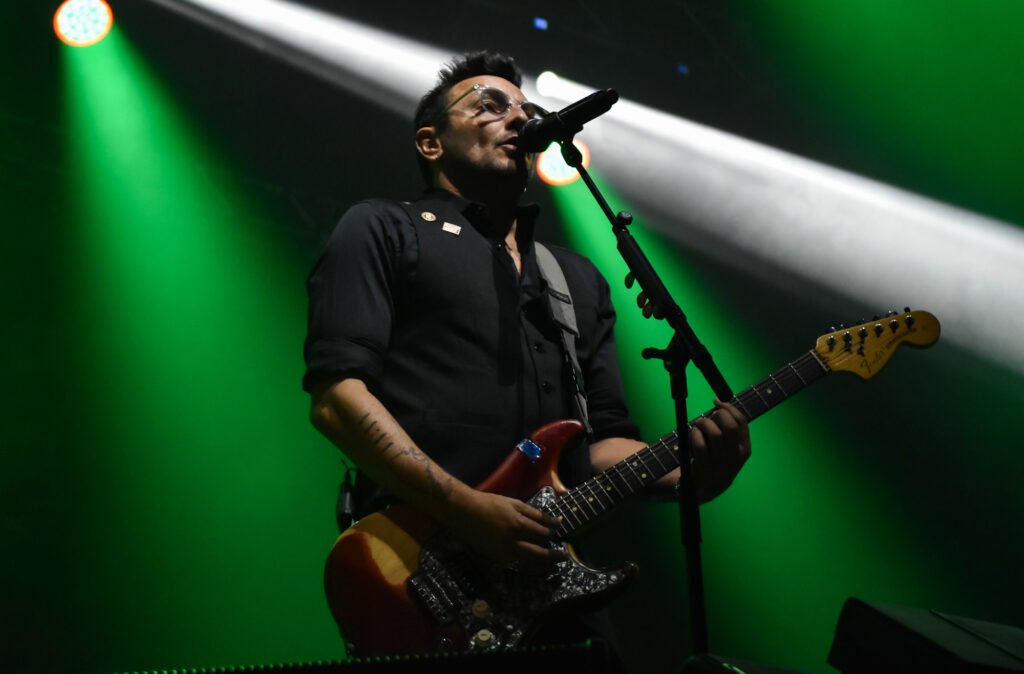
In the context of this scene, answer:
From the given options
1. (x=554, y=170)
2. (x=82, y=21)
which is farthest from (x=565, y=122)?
(x=82, y=21)

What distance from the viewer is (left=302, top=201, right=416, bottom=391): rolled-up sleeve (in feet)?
6.33

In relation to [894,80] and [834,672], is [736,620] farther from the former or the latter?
[894,80]

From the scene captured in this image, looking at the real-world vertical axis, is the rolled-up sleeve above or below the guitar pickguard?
above

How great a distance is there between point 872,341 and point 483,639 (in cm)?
132

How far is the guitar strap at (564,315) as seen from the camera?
2.21 metres

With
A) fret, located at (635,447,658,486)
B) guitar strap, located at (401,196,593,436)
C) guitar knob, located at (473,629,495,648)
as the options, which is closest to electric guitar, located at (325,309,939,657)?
guitar knob, located at (473,629,495,648)

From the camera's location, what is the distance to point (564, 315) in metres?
2.34

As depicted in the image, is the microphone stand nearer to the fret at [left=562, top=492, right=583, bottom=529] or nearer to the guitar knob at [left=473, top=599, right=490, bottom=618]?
the fret at [left=562, top=492, right=583, bottom=529]

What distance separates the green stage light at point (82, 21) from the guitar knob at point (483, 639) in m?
2.95

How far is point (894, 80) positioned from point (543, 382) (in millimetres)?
2686

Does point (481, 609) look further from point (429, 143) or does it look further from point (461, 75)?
point (461, 75)

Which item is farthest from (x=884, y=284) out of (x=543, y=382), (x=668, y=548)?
(x=543, y=382)

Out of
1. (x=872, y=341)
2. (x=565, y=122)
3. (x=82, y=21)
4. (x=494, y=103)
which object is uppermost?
(x=82, y=21)

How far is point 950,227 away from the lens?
361 cm
